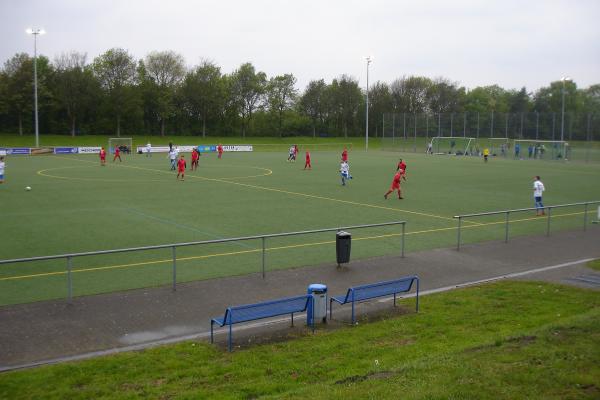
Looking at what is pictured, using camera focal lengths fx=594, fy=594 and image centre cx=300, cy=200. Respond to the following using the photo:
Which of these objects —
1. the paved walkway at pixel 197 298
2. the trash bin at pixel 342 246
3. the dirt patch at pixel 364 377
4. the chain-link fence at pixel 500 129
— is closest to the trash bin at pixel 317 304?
the paved walkway at pixel 197 298

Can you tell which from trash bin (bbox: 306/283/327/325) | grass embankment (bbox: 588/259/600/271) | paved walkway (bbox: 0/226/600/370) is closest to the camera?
paved walkway (bbox: 0/226/600/370)

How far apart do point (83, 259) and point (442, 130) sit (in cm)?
7640

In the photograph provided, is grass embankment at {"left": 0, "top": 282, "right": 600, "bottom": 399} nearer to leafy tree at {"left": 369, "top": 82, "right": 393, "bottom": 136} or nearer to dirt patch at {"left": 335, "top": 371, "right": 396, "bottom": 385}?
dirt patch at {"left": 335, "top": 371, "right": 396, "bottom": 385}

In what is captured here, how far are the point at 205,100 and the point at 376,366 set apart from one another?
106 metres

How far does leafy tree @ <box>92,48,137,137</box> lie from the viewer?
333 feet

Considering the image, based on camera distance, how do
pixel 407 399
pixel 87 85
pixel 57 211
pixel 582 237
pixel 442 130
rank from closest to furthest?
pixel 407 399, pixel 582 237, pixel 57 211, pixel 442 130, pixel 87 85

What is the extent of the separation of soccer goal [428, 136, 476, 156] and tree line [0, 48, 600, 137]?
62.2ft

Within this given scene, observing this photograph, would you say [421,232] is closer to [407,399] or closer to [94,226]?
[94,226]

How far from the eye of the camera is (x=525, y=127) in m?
81.4

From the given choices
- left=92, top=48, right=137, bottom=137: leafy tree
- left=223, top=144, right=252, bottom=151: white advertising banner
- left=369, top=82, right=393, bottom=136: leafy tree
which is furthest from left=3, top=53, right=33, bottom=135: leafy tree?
left=369, top=82, right=393, bottom=136: leafy tree

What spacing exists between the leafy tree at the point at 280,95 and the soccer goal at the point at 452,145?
4014cm

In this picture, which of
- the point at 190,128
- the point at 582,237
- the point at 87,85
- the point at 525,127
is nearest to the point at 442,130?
the point at 525,127

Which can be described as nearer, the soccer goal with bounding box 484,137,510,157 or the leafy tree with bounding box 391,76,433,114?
the soccer goal with bounding box 484,137,510,157

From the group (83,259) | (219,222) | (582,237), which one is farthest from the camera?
(219,222)
